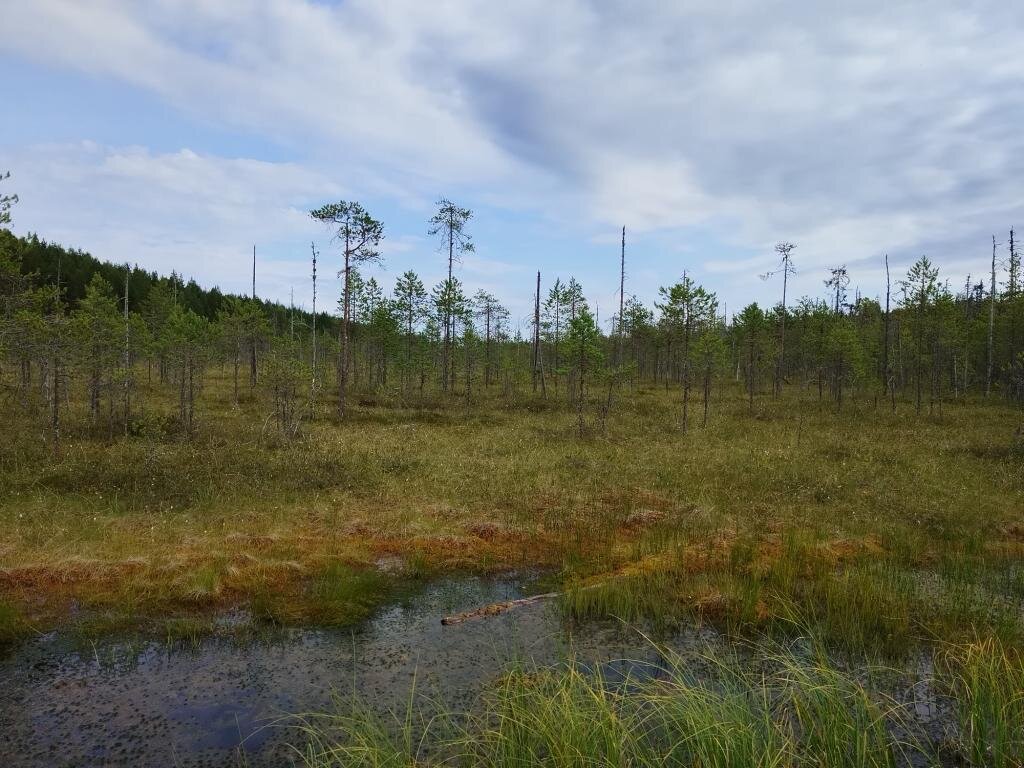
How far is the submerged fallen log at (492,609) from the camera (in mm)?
8375

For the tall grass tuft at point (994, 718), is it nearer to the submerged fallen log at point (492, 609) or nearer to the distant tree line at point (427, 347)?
the submerged fallen log at point (492, 609)

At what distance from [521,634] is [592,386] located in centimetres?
4421

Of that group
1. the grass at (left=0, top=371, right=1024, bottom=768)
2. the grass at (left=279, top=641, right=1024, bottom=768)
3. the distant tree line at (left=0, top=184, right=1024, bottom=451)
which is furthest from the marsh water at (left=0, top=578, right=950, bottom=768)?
the distant tree line at (left=0, top=184, right=1024, bottom=451)

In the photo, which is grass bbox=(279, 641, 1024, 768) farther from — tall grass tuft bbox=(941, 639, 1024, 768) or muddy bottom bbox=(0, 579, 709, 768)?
muddy bottom bbox=(0, 579, 709, 768)

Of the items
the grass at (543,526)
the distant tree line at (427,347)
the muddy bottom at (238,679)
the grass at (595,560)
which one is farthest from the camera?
the distant tree line at (427,347)

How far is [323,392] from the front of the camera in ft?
128

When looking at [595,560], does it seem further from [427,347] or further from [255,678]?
[427,347]

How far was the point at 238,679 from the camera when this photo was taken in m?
6.61

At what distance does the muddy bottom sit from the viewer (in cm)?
543

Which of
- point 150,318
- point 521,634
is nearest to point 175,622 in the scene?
point 521,634

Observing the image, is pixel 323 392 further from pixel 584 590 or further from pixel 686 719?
pixel 686 719

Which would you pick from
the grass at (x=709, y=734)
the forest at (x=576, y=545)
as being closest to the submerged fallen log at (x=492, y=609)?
the forest at (x=576, y=545)

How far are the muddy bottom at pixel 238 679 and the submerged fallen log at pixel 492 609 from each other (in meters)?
0.17

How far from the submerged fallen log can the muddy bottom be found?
0.17 meters
